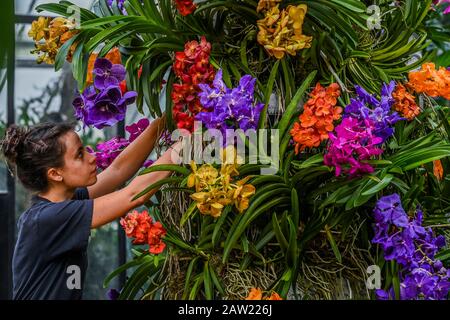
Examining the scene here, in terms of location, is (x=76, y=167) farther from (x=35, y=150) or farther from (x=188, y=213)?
(x=188, y=213)

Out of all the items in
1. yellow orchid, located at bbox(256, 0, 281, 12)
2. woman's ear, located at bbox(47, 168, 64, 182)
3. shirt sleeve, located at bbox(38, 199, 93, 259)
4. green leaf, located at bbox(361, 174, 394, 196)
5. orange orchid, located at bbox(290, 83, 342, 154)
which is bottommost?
shirt sleeve, located at bbox(38, 199, 93, 259)

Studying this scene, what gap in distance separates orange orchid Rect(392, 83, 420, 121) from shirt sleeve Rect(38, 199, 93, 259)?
772 millimetres

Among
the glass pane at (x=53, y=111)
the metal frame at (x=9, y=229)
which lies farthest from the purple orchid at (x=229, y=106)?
the glass pane at (x=53, y=111)

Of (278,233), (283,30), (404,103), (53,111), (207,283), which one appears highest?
(53,111)

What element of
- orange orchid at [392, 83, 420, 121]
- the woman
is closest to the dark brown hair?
the woman

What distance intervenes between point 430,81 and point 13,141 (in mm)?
1064

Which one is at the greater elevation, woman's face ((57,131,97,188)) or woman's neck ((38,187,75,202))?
woman's face ((57,131,97,188))

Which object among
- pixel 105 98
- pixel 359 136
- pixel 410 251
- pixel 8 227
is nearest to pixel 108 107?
pixel 105 98

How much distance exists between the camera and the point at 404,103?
1821 millimetres

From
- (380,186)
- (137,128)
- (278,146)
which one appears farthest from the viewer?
(137,128)

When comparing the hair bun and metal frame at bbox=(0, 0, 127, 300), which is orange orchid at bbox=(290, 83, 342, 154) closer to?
the hair bun

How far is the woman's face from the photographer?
1984 millimetres

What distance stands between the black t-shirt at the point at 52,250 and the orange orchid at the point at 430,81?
85 cm
